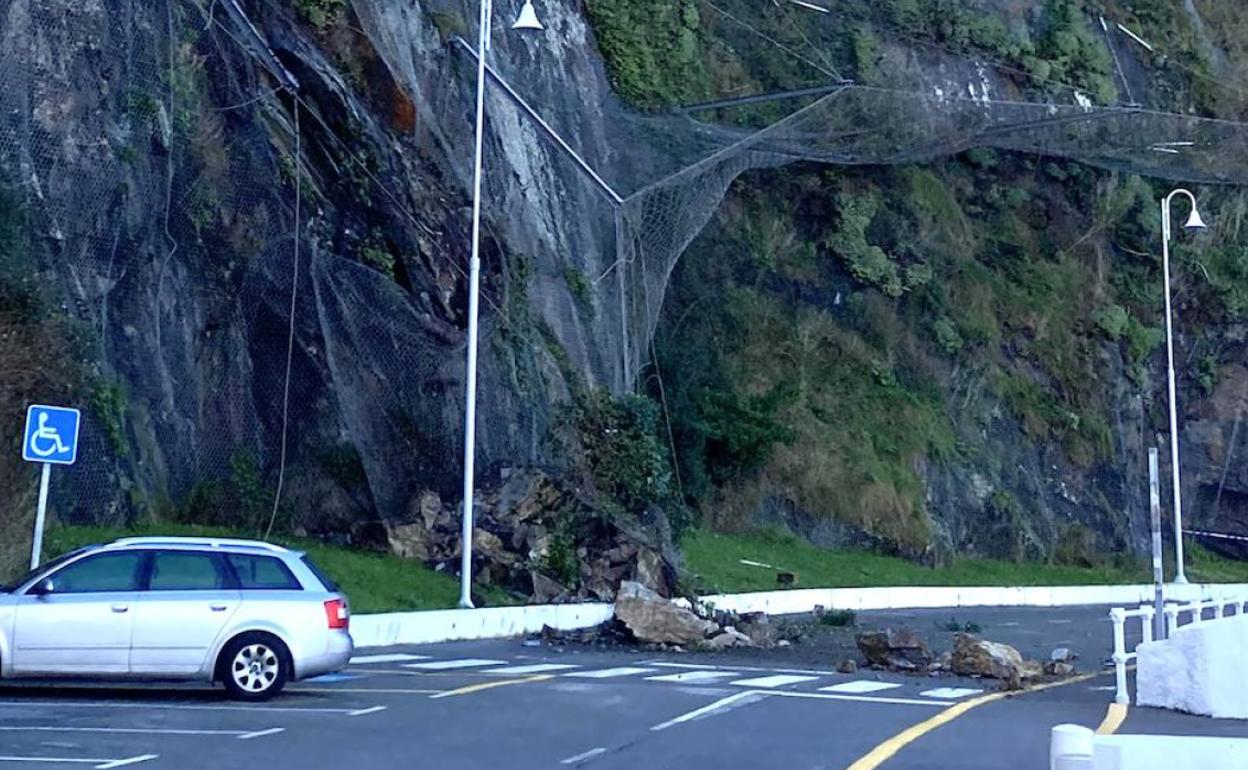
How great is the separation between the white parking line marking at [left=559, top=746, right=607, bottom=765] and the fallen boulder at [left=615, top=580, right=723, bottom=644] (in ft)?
38.8

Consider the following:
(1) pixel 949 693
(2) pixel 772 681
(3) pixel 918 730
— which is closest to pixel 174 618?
(3) pixel 918 730

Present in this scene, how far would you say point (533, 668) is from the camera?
19672 millimetres

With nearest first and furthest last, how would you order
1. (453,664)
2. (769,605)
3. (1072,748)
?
(1072,748)
(453,664)
(769,605)

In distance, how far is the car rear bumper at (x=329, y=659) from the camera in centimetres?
1520

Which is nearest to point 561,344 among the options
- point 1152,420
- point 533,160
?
point 533,160

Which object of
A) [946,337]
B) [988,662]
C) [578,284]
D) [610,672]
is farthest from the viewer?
[946,337]

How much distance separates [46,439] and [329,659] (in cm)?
515

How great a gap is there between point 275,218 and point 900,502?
21876mm

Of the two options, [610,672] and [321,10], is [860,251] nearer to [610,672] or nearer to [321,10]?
[321,10]

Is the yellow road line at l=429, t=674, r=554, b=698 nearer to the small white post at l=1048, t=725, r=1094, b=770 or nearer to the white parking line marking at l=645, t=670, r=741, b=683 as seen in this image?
the white parking line marking at l=645, t=670, r=741, b=683

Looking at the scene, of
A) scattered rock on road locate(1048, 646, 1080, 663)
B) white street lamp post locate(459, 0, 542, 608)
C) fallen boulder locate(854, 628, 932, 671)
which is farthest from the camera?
white street lamp post locate(459, 0, 542, 608)

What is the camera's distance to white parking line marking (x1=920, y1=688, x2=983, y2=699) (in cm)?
1780

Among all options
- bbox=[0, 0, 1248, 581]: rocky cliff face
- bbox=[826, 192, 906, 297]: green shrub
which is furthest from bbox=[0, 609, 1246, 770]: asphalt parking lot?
bbox=[826, 192, 906, 297]: green shrub

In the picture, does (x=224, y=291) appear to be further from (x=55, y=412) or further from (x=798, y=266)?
(x=798, y=266)
